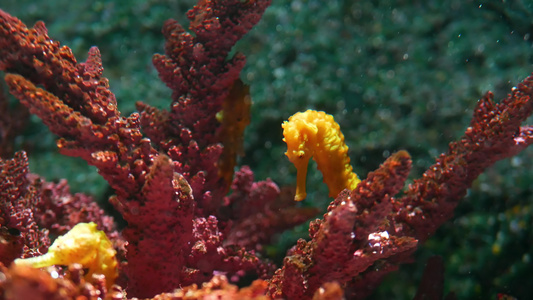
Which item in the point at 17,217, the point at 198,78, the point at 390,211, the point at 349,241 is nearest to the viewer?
the point at 349,241

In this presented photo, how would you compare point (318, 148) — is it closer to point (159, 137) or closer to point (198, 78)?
point (198, 78)

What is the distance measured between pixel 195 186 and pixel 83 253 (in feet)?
2.16

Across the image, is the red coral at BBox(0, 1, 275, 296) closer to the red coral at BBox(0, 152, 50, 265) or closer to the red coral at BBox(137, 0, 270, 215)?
the red coral at BBox(137, 0, 270, 215)

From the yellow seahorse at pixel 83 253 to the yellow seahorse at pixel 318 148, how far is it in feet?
2.92

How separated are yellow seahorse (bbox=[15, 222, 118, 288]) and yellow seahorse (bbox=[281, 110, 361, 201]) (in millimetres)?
890

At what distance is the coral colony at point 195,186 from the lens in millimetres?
1419

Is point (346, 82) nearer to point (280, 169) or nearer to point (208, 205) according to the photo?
point (280, 169)

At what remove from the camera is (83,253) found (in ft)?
4.78

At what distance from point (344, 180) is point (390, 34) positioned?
169 centimetres

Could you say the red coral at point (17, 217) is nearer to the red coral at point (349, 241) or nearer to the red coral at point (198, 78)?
the red coral at point (198, 78)

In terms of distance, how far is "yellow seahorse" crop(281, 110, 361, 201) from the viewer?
6.08 feet

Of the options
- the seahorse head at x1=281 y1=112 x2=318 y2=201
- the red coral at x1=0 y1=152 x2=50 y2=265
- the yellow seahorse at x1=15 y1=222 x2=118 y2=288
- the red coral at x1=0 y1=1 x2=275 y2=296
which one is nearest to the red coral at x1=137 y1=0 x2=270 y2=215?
the red coral at x1=0 y1=1 x2=275 y2=296

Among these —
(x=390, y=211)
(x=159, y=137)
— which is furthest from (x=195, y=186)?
(x=390, y=211)

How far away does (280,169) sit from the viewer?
318 cm
